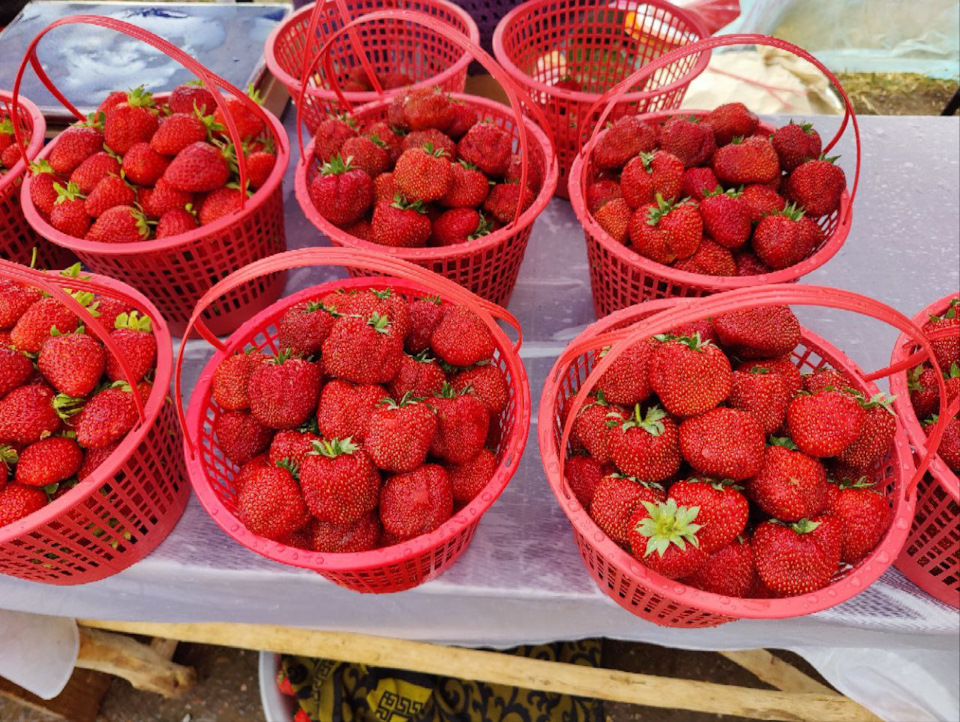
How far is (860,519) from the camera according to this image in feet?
2.71

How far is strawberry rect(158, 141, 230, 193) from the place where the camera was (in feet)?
3.97

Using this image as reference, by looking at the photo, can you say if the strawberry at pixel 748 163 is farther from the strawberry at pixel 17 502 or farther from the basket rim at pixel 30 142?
the basket rim at pixel 30 142

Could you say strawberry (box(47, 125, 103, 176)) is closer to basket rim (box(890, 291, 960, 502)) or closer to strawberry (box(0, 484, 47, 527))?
strawberry (box(0, 484, 47, 527))

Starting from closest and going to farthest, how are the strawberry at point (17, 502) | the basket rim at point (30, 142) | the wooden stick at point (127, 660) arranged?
the strawberry at point (17, 502) < the basket rim at point (30, 142) < the wooden stick at point (127, 660)

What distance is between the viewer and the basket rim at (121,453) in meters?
0.84

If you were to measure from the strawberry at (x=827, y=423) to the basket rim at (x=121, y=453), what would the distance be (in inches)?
36.3

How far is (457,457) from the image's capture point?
0.92 m

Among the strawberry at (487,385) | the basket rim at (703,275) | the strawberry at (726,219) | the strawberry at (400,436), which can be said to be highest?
the strawberry at (726,219)

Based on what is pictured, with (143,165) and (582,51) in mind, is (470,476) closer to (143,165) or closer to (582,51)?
(143,165)

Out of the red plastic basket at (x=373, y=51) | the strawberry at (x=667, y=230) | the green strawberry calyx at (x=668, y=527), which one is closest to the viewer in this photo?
the green strawberry calyx at (x=668, y=527)

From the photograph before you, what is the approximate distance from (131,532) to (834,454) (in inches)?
41.4

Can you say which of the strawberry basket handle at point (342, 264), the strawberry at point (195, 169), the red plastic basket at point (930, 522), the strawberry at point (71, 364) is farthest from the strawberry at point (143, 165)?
the red plastic basket at point (930, 522)

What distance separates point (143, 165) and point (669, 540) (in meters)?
1.17

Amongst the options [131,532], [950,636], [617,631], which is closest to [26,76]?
[131,532]
